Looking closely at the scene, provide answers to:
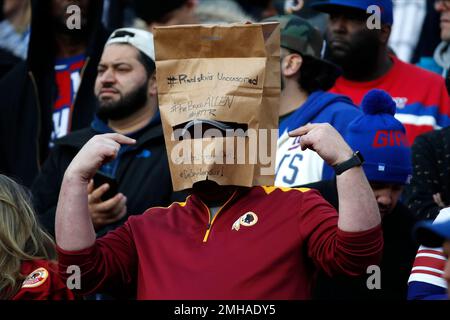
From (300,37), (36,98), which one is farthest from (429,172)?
(36,98)

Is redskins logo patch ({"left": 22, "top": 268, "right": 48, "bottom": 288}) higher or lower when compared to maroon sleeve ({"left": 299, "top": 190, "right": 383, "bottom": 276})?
lower

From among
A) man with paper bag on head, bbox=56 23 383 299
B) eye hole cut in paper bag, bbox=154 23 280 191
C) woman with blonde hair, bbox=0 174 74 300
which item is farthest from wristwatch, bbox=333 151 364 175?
woman with blonde hair, bbox=0 174 74 300

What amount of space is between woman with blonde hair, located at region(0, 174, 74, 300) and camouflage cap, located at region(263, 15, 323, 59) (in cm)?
211

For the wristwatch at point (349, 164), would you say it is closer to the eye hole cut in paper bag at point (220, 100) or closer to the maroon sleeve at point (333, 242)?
the maroon sleeve at point (333, 242)

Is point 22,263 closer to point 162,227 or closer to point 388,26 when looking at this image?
point 162,227

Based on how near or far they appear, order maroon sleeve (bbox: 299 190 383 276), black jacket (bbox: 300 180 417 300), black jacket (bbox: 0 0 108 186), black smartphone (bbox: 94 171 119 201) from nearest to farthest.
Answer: maroon sleeve (bbox: 299 190 383 276) → black jacket (bbox: 300 180 417 300) → black smartphone (bbox: 94 171 119 201) → black jacket (bbox: 0 0 108 186)

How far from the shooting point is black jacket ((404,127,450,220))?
17.7 feet

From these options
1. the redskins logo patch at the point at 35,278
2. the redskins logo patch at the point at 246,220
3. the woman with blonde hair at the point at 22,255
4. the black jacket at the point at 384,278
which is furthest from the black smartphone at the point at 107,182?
the redskins logo patch at the point at 246,220

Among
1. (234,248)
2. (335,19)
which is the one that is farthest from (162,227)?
(335,19)

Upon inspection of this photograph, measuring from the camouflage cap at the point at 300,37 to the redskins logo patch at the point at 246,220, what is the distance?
7.31 ft

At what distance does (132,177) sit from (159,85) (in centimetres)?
169

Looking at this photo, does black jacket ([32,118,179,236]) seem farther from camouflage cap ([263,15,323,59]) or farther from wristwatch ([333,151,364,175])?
wristwatch ([333,151,364,175])

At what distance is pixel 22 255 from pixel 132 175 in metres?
1.36

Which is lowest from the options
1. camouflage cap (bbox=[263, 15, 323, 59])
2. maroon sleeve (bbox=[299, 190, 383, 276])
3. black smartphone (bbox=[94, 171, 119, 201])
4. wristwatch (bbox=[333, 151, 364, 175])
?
black smartphone (bbox=[94, 171, 119, 201])
